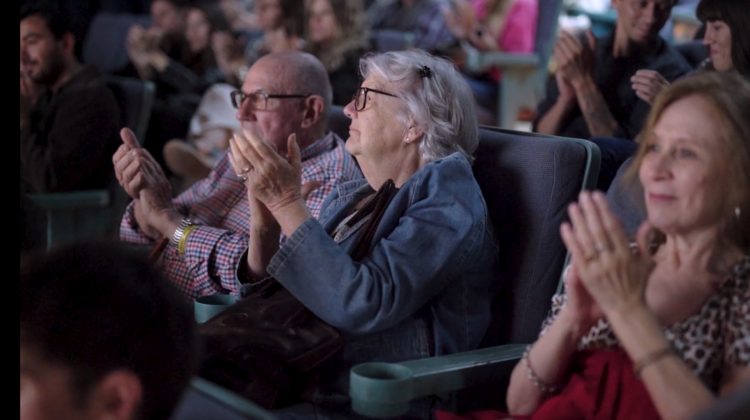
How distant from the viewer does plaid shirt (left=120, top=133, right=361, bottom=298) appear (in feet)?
6.59

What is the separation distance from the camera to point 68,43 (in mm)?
3098

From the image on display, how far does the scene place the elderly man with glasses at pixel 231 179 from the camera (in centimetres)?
204

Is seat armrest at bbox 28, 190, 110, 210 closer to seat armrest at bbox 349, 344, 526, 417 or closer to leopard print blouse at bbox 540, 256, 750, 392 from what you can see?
seat armrest at bbox 349, 344, 526, 417

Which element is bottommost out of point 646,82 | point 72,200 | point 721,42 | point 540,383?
point 72,200

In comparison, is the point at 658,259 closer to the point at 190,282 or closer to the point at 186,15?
the point at 190,282

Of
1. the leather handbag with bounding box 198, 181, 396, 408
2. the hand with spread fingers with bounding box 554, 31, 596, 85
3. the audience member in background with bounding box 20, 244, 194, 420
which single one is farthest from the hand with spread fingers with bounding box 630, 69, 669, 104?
the audience member in background with bounding box 20, 244, 194, 420

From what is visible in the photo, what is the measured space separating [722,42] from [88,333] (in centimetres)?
158

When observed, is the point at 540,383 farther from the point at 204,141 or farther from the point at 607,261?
the point at 204,141

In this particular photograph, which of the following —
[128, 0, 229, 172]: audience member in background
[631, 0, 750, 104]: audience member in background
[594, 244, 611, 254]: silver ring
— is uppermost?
[631, 0, 750, 104]: audience member in background

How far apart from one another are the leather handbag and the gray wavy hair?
0.83 ft

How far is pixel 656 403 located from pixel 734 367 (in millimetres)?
153

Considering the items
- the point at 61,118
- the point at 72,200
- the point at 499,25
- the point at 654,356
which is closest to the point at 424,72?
the point at 654,356

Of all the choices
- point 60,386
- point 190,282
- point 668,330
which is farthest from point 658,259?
point 190,282

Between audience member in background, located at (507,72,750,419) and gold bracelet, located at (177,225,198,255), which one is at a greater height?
audience member in background, located at (507,72,750,419)
